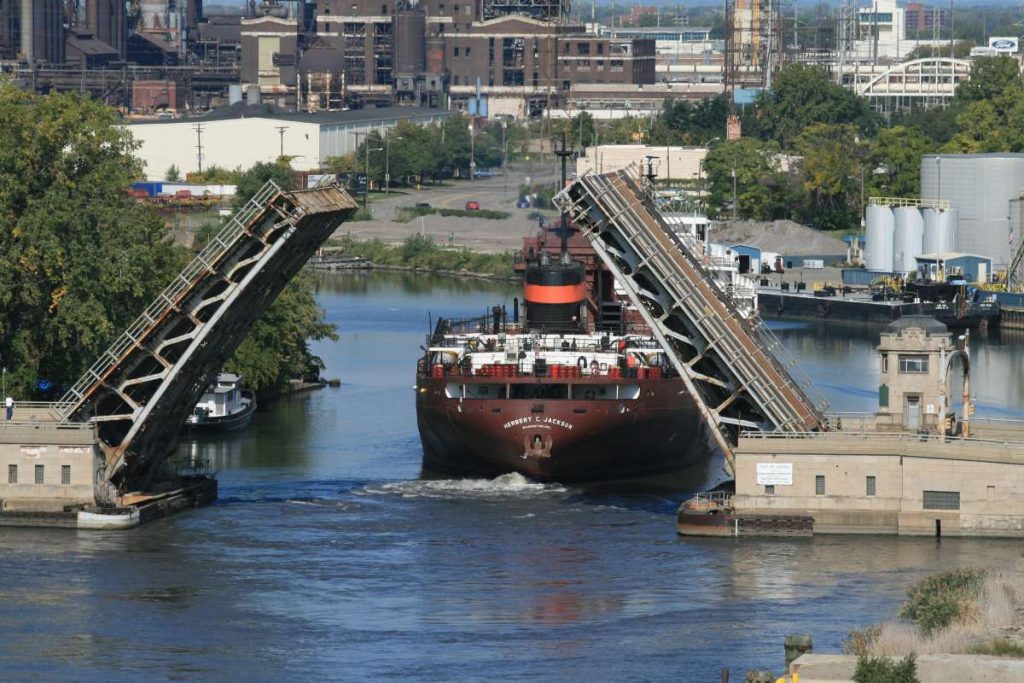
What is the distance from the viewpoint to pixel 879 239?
130 meters

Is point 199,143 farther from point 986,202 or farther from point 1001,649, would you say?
point 1001,649

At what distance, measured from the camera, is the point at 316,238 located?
174 ft

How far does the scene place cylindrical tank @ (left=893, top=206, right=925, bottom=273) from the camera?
12838cm

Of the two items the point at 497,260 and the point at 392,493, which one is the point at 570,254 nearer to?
the point at 392,493

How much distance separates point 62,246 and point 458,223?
101301mm

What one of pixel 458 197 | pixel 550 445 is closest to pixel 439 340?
pixel 550 445

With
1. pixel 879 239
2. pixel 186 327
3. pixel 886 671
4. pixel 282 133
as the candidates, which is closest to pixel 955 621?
pixel 886 671

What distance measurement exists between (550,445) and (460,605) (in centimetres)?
1570

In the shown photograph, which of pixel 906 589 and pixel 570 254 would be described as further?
pixel 570 254

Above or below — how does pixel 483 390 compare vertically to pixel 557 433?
above

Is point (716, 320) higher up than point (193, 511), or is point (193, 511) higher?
point (716, 320)

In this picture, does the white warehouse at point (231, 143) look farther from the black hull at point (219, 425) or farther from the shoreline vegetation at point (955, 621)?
the shoreline vegetation at point (955, 621)

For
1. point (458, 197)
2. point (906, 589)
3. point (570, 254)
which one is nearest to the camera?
point (906, 589)

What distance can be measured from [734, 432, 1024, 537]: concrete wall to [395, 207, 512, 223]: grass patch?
111770 mm
